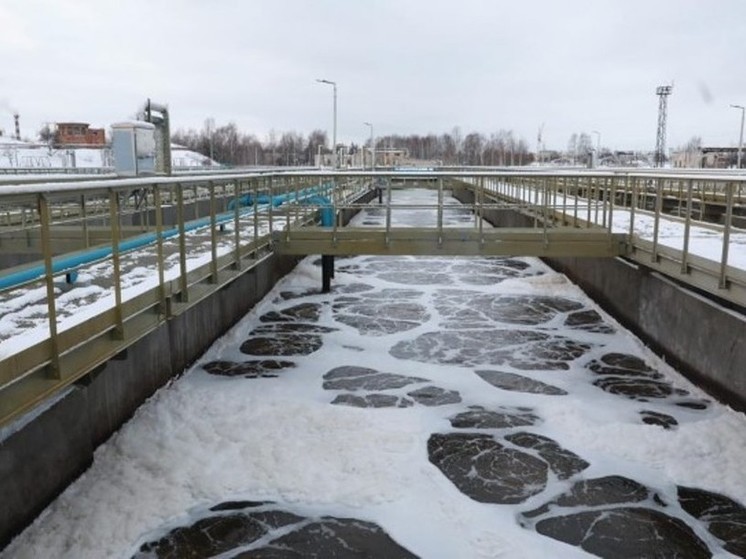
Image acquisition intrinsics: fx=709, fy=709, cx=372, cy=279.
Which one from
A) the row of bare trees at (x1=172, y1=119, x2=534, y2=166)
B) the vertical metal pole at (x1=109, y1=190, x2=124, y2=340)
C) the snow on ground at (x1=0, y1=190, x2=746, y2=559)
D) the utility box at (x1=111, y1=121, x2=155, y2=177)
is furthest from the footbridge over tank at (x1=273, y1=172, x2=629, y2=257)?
the row of bare trees at (x1=172, y1=119, x2=534, y2=166)

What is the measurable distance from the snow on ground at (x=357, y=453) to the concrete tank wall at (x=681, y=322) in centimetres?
22

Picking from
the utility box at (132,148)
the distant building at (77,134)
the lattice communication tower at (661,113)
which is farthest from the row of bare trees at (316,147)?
the utility box at (132,148)

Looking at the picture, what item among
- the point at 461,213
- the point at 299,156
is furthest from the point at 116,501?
the point at 299,156

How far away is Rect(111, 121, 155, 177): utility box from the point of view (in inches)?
492

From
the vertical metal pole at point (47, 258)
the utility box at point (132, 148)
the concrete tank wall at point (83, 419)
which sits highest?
the utility box at point (132, 148)

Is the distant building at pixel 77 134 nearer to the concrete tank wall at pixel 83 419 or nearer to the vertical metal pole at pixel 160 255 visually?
the concrete tank wall at pixel 83 419

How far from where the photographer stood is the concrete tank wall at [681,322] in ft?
23.9

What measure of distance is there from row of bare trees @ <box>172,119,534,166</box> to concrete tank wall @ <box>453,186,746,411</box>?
72.1m

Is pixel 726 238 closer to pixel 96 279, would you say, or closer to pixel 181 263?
pixel 181 263

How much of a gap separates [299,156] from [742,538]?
3671 inches

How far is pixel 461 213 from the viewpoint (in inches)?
1351

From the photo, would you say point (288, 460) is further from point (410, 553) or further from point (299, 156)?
point (299, 156)

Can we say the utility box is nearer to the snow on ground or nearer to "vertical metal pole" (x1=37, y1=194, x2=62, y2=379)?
the snow on ground

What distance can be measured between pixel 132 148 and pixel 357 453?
8.46 m
